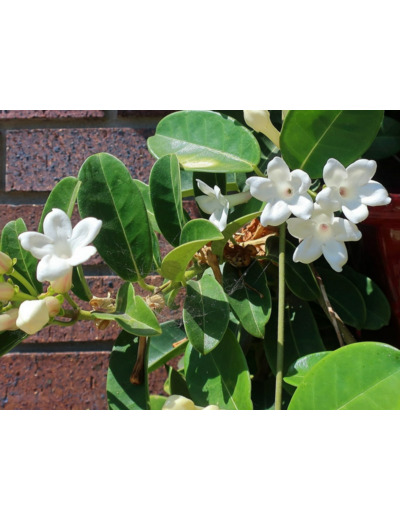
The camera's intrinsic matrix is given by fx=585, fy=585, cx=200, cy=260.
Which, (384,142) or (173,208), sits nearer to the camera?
(173,208)

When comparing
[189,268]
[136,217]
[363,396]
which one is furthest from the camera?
[189,268]

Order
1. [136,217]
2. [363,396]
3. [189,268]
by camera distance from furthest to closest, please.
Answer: [189,268] → [136,217] → [363,396]

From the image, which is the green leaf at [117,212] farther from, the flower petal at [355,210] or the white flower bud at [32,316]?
the flower petal at [355,210]

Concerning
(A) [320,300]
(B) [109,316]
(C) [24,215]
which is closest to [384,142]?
(A) [320,300]

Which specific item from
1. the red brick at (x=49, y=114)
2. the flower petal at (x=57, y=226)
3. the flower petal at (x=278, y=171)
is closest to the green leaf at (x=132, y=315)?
the flower petal at (x=57, y=226)

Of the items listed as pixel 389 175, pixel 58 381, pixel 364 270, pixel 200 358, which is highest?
pixel 389 175

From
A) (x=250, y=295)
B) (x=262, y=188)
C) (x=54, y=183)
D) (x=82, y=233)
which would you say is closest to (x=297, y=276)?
(x=250, y=295)

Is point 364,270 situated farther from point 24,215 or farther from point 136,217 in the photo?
point 24,215
